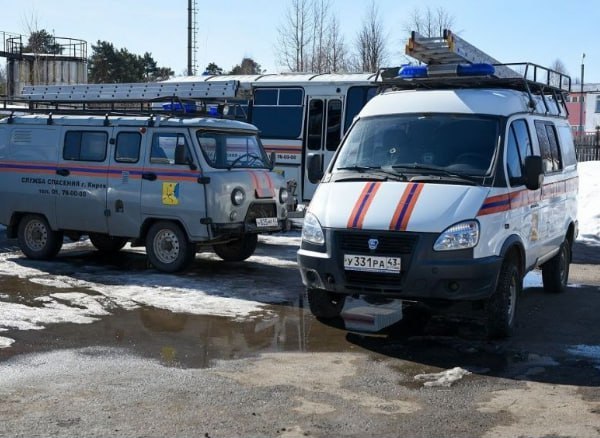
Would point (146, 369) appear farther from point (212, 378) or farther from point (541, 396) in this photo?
point (541, 396)

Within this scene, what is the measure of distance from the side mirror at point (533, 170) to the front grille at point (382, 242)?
1.69 m

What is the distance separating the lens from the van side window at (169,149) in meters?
11.4

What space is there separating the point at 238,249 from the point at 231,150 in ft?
5.77

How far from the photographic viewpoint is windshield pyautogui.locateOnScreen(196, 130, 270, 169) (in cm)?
1157

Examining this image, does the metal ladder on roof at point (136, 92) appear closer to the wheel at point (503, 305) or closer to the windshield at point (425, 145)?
the windshield at point (425, 145)

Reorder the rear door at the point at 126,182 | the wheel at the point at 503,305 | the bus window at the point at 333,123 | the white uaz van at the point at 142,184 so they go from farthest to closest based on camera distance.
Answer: the bus window at the point at 333,123 → the rear door at the point at 126,182 → the white uaz van at the point at 142,184 → the wheel at the point at 503,305

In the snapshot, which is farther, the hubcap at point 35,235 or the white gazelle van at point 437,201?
the hubcap at point 35,235

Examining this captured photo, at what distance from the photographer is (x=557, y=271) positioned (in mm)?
10742

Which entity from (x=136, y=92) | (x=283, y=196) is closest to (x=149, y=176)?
(x=283, y=196)

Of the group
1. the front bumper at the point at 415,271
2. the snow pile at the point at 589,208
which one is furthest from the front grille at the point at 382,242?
the snow pile at the point at 589,208

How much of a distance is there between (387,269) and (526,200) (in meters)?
2.04

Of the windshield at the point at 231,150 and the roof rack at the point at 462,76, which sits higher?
the roof rack at the point at 462,76

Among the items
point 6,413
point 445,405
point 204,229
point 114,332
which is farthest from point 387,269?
point 204,229

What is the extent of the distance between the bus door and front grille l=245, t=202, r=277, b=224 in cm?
561
